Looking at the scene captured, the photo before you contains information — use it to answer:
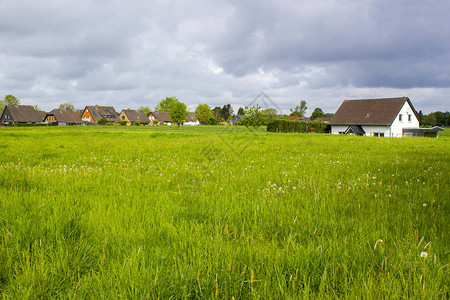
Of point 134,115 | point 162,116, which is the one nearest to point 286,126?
point 134,115

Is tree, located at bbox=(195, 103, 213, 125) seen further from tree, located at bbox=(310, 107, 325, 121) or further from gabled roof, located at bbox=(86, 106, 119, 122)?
tree, located at bbox=(310, 107, 325, 121)

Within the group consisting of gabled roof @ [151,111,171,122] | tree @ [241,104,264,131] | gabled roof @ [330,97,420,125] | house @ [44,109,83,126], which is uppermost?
gabled roof @ [151,111,171,122]

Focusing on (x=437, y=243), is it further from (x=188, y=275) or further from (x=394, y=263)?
(x=188, y=275)

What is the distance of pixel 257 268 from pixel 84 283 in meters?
1.45

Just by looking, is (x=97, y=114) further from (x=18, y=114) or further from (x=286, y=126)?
(x=286, y=126)

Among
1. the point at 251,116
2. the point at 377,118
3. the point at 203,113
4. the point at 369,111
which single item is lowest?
the point at 251,116

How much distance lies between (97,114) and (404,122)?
527 ft

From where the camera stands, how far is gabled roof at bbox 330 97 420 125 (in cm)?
5925

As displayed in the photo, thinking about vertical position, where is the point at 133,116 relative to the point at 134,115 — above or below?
below

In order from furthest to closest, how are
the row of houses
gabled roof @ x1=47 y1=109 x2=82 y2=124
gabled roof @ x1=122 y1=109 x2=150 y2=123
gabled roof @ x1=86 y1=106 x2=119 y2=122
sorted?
gabled roof @ x1=122 y1=109 x2=150 y2=123, gabled roof @ x1=86 y1=106 x2=119 y2=122, gabled roof @ x1=47 y1=109 x2=82 y2=124, the row of houses

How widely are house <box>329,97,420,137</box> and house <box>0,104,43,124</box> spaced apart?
125m

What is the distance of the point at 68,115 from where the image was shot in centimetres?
12769

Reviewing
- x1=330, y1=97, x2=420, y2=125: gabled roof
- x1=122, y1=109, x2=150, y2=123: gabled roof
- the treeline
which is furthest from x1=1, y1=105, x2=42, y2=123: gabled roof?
the treeline

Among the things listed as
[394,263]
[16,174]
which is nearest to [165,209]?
[394,263]
